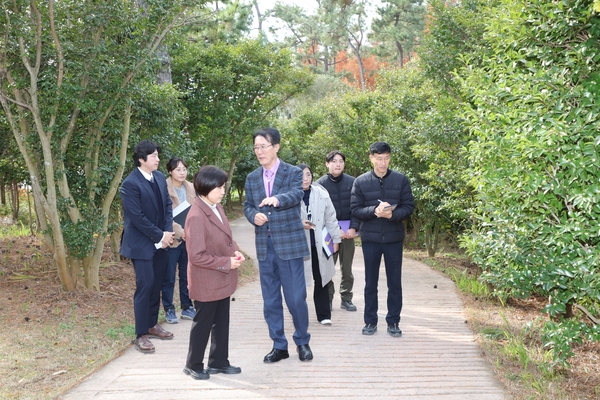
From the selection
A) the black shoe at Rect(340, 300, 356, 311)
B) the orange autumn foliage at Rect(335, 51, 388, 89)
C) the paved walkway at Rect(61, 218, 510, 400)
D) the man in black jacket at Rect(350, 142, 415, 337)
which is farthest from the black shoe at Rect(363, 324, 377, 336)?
the orange autumn foliage at Rect(335, 51, 388, 89)

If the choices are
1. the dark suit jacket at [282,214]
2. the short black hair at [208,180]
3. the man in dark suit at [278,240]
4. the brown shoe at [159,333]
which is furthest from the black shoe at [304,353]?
the short black hair at [208,180]

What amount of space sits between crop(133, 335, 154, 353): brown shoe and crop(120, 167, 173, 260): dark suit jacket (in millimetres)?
778

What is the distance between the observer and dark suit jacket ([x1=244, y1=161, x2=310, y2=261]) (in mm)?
5066

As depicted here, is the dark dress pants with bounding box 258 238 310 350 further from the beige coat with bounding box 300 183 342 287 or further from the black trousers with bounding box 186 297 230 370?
the beige coat with bounding box 300 183 342 287

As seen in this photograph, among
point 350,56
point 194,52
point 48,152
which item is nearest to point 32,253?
point 48,152

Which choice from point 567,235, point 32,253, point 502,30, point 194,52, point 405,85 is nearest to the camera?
point 567,235

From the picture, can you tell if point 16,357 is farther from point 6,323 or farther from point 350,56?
point 350,56

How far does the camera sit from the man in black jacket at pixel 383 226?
597 centimetres

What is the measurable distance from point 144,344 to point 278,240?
1698mm

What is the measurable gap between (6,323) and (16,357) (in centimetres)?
134

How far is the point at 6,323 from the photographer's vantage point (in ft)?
21.2

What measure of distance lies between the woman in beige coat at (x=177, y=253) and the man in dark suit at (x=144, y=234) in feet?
2.48

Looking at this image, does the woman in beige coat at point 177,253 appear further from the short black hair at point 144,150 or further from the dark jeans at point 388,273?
the dark jeans at point 388,273

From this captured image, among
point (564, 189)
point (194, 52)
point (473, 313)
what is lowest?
point (473, 313)
